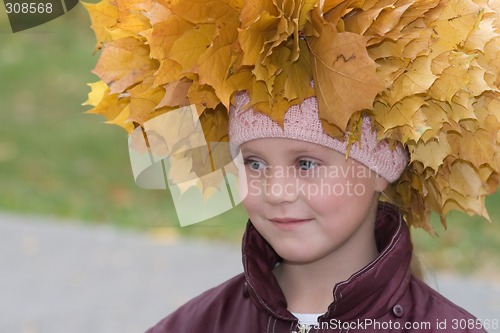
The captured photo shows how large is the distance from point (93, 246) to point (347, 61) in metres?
4.35

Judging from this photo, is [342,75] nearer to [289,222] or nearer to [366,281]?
[289,222]

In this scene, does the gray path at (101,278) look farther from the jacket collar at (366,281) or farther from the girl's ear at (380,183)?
the girl's ear at (380,183)

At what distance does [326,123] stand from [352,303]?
1.81 ft

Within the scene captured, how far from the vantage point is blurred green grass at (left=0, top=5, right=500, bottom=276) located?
6.79m

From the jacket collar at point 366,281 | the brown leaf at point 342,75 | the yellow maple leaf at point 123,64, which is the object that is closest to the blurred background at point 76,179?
the jacket collar at point 366,281

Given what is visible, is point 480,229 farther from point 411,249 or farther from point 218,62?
point 218,62

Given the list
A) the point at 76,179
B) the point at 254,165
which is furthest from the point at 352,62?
the point at 76,179

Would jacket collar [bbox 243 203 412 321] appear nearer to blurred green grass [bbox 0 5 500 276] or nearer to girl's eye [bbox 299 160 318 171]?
girl's eye [bbox 299 160 318 171]

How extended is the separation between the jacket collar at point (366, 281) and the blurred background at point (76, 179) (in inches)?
87.9

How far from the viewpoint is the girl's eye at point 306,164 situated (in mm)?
2643

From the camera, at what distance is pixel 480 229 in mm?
6977

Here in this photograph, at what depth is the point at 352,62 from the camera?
7.91 feet

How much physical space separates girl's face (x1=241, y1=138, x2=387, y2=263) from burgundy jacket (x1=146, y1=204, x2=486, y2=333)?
0.15 metres

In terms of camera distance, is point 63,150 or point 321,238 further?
point 63,150
